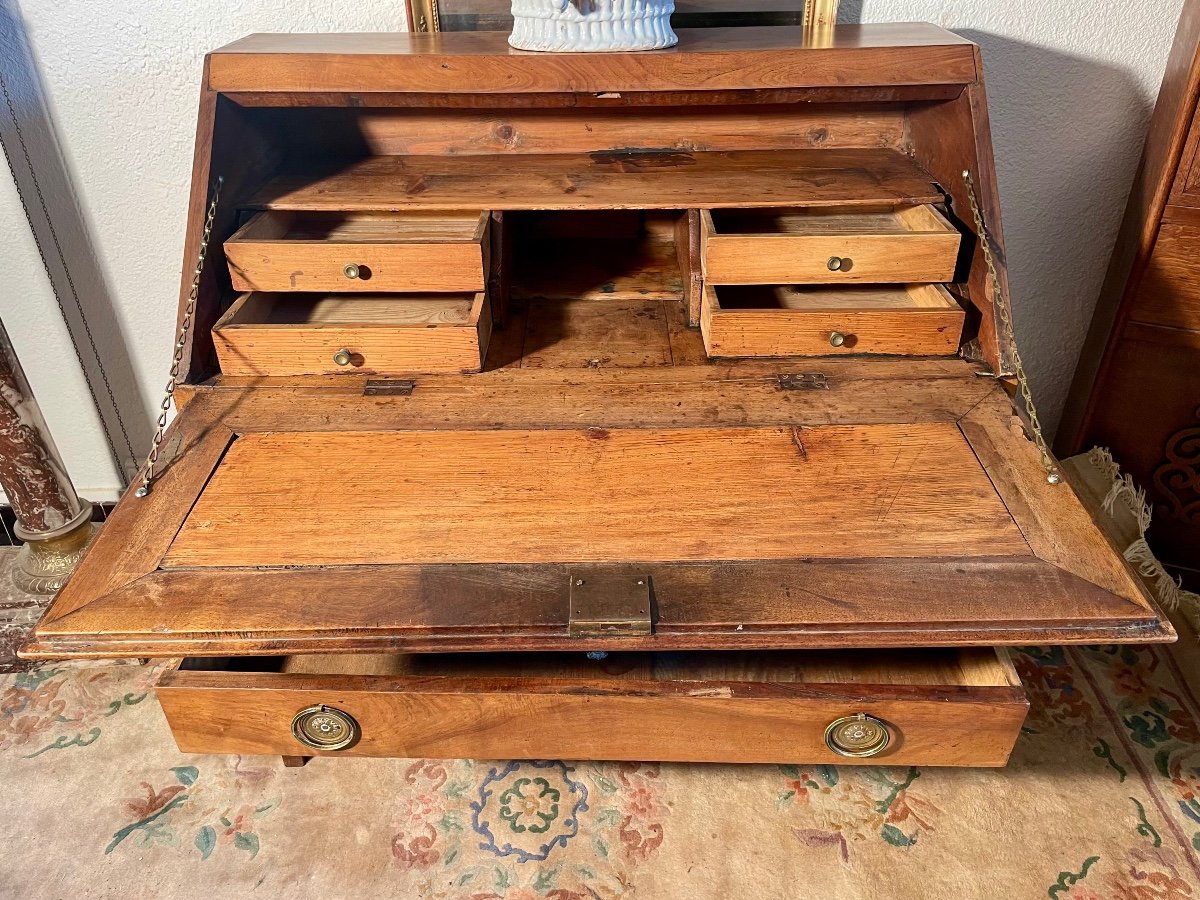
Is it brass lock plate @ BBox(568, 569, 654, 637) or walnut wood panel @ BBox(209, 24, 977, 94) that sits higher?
walnut wood panel @ BBox(209, 24, 977, 94)

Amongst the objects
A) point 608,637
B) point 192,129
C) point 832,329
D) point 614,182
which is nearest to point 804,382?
point 832,329

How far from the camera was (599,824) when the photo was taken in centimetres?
154

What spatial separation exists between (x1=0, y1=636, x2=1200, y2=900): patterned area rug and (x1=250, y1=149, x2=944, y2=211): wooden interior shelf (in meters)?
1.05

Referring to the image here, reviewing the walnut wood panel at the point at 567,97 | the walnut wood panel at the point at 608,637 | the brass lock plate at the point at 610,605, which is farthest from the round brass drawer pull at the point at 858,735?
the walnut wood panel at the point at 567,97

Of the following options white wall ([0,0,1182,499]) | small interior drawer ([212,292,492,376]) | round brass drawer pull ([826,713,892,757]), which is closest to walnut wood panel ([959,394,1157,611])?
round brass drawer pull ([826,713,892,757])

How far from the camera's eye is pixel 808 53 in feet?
4.39

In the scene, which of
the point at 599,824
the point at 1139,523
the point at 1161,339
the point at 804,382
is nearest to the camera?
the point at 804,382

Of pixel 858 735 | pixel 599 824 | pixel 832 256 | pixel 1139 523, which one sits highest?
pixel 832 256

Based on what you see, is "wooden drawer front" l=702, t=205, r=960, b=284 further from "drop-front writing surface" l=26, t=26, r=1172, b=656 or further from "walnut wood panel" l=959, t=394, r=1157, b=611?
"walnut wood panel" l=959, t=394, r=1157, b=611

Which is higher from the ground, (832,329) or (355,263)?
(355,263)

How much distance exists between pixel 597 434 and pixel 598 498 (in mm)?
146

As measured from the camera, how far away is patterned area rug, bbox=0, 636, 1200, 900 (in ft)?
4.73

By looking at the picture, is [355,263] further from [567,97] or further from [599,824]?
[599,824]

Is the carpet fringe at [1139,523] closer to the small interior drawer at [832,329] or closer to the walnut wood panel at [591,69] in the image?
the small interior drawer at [832,329]
